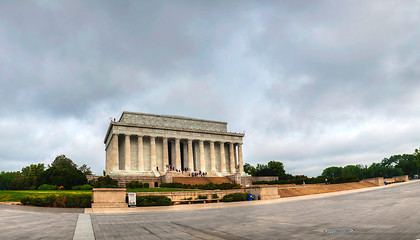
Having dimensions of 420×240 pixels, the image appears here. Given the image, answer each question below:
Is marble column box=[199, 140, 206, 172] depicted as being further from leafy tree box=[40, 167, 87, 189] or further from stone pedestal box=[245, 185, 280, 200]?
stone pedestal box=[245, 185, 280, 200]

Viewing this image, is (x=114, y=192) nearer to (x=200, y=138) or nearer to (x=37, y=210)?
(x=37, y=210)

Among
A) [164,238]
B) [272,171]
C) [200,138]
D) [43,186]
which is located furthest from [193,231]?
[272,171]

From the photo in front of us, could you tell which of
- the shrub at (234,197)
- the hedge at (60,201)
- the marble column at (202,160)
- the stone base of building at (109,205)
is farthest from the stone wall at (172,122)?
the stone base of building at (109,205)

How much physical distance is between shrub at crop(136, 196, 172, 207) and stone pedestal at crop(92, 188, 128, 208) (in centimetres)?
124

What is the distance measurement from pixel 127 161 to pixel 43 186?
22285 millimetres

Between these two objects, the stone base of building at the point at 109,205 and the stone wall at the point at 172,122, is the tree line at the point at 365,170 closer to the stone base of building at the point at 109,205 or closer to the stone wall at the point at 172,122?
the stone wall at the point at 172,122

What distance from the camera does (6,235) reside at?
952 cm

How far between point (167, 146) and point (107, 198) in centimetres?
4473

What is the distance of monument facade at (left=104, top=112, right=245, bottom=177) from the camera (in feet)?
202

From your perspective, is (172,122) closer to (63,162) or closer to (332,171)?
(63,162)

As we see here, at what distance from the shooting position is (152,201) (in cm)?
2438

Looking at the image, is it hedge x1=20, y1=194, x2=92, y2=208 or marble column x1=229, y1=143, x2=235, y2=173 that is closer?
hedge x1=20, y1=194, x2=92, y2=208

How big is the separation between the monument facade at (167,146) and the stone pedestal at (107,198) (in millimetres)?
33933

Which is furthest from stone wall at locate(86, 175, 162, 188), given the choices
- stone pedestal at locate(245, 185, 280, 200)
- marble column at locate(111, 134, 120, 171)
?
stone pedestal at locate(245, 185, 280, 200)
